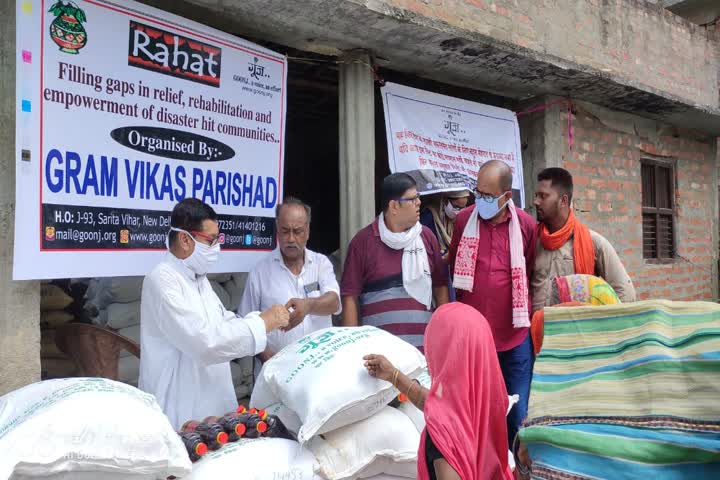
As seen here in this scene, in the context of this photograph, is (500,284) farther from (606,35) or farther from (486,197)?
(606,35)

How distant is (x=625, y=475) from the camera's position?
126 centimetres

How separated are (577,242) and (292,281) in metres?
1.55

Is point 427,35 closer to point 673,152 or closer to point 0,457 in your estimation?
point 0,457

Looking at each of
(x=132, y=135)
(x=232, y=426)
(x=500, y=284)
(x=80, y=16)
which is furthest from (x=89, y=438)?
(x=500, y=284)

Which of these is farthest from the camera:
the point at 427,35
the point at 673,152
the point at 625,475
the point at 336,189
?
the point at 336,189

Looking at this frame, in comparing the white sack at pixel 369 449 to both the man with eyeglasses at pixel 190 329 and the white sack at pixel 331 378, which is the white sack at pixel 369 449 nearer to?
the white sack at pixel 331 378

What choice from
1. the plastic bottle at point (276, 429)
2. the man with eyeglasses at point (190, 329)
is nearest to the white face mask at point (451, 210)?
the man with eyeglasses at point (190, 329)

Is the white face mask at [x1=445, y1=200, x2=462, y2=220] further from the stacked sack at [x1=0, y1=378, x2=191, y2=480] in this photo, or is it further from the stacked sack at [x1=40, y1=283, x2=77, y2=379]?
the stacked sack at [x1=0, y1=378, x2=191, y2=480]

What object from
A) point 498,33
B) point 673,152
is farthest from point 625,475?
point 673,152

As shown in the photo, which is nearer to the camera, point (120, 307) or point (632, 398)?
point (632, 398)

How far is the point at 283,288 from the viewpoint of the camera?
322cm

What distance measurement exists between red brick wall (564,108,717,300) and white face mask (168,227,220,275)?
3809mm

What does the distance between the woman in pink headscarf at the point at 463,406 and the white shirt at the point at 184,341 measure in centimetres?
94

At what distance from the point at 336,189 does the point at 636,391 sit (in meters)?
6.23
